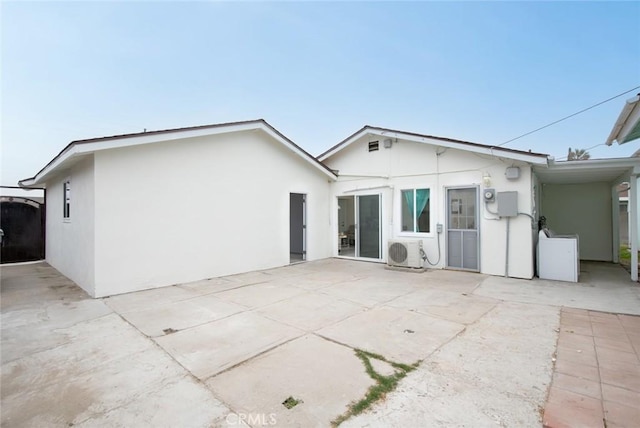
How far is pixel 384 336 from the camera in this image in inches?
148

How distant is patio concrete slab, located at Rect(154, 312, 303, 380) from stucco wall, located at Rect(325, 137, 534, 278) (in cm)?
598

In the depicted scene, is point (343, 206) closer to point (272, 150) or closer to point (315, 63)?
point (272, 150)

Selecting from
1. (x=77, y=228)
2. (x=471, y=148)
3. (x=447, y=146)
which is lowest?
(x=77, y=228)

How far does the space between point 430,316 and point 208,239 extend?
546 cm

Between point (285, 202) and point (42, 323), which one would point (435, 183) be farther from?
point (42, 323)

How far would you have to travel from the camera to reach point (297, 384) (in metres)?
2.66

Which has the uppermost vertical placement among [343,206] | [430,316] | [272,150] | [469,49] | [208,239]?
[469,49]

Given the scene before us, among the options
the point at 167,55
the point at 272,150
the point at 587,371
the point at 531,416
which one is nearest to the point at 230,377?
the point at 531,416

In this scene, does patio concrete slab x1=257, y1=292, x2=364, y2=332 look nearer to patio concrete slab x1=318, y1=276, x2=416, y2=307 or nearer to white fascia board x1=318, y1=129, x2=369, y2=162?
patio concrete slab x1=318, y1=276, x2=416, y2=307

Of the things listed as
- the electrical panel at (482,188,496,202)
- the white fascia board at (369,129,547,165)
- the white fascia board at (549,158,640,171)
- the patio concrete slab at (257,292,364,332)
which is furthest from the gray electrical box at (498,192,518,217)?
the patio concrete slab at (257,292,364,332)

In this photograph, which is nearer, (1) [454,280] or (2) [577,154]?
(1) [454,280]

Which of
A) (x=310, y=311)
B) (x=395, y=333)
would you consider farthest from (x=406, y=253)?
(x=395, y=333)

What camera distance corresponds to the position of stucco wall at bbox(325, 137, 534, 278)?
23.6 feet

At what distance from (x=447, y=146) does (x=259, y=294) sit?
612 centimetres
